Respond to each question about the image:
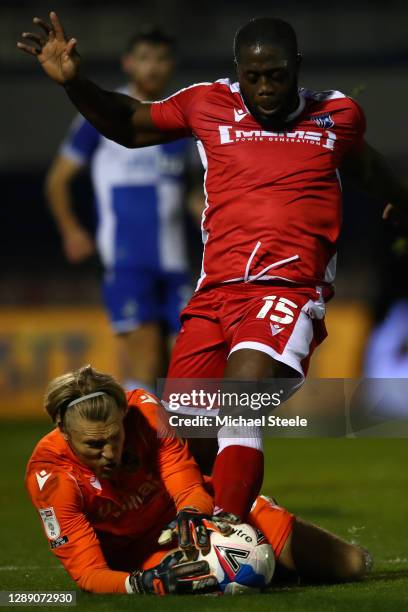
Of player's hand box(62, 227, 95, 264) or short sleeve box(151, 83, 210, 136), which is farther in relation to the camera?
player's hand box(62, 227, 95, 264)

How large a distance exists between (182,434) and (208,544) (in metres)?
0.86

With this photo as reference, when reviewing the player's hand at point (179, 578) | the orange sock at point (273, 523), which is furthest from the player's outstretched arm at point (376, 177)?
the player's hand at point (179, 578)

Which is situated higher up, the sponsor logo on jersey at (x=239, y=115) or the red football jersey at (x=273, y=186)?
the sponsor logo on jersey at (x=239, y=115)

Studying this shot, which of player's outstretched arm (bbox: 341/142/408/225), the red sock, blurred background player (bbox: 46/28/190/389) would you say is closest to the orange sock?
the red sock

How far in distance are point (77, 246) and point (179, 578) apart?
17.7ft

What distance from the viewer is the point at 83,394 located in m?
5.00

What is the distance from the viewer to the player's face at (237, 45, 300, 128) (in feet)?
16.8

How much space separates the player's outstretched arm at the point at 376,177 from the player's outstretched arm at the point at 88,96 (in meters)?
0.78

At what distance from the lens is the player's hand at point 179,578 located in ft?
15.2

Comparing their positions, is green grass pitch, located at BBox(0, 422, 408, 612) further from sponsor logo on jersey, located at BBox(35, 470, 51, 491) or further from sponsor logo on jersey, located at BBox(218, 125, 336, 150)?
sponsor logo on jersey, located at BBox(218, 125, 336, 150)

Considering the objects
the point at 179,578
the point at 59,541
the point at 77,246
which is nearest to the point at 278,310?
the point at 179,578

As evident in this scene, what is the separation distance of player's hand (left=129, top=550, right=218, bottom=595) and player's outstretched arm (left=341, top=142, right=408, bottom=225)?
71.9 inches

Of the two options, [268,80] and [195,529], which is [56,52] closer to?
[268,80]

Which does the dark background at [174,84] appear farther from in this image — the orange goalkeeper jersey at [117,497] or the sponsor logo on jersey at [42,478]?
the sponsor logo on jersey at [42,478]
